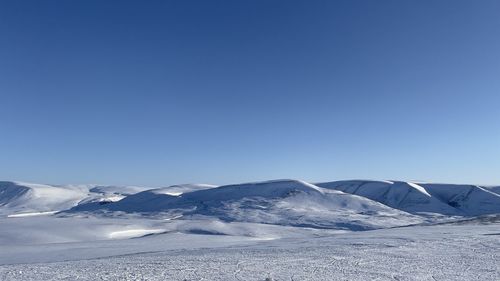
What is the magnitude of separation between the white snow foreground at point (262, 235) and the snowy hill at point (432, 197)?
169mm

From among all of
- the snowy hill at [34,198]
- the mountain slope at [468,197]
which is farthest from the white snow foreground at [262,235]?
the snowy hill at [34,198]

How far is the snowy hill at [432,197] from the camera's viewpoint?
57.9m

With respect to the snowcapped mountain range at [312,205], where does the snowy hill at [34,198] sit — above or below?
above

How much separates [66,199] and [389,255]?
86892 mm

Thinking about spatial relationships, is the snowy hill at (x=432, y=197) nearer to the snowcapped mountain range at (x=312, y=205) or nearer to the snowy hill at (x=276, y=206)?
the snowcapped mountain range at (x=312, y=205)

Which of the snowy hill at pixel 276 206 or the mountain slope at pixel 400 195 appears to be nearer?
the snowy hill at pixel 276 206

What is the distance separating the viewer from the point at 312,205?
2124 inches

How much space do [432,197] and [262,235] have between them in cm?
4266

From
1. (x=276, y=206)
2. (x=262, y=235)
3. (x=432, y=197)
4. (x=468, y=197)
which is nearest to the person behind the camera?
(x=262, y=235)

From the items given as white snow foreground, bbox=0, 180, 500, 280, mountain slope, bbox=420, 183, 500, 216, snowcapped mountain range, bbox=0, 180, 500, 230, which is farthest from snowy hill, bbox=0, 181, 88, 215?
mountain slope, bbox=420, 183, 500, 216

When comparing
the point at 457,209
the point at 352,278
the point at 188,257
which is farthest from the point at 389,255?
the point at 457,209

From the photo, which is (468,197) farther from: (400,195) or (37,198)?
(37,198)

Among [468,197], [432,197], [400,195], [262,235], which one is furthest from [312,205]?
[468,197]

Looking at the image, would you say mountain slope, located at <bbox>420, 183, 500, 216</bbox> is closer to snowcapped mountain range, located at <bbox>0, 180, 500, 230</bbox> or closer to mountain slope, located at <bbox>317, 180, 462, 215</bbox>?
snowcapped mountain range, located at <bbox>0, 180, 500, 230</bbox>
